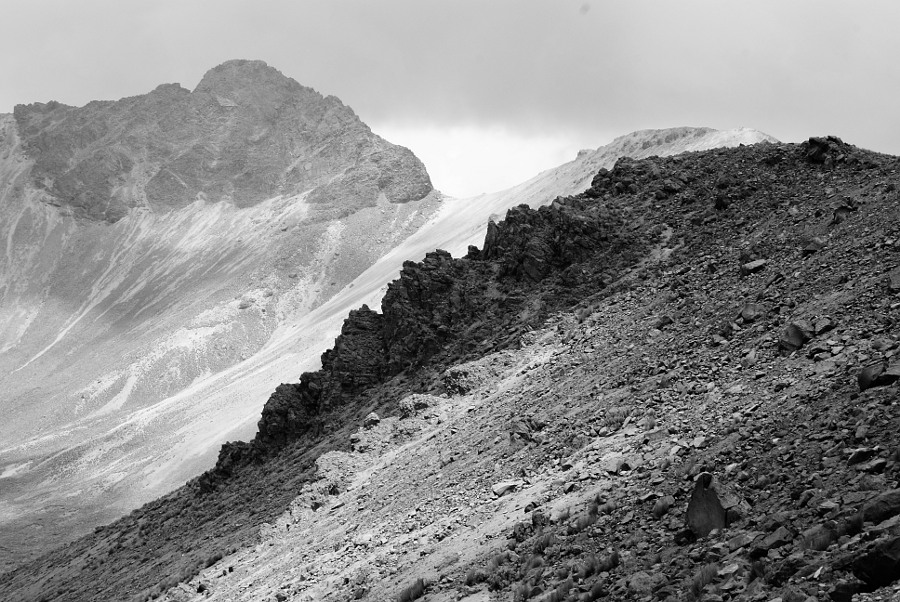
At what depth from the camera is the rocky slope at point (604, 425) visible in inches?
597

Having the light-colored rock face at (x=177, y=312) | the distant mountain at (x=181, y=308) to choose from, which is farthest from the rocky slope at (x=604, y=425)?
the light-colored rock face at (x=177, y=312)

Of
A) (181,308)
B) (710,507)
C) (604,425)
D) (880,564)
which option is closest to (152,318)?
(181,308)

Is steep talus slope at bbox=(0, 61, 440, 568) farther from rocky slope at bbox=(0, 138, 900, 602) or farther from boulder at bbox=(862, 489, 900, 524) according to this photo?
boulder at bbox=(862, 489, 900, 524)

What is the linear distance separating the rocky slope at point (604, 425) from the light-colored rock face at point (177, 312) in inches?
2021

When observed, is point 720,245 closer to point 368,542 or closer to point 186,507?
point 368,542

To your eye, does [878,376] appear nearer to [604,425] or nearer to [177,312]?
[604,425]

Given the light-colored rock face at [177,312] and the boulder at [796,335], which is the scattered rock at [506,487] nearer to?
the boulder at [796,335]

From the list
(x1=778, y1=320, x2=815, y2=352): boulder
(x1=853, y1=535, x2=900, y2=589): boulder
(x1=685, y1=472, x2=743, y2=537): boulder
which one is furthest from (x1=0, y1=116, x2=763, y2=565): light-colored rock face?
(x1=853, y1=535, x2=900, y2=589): boulder

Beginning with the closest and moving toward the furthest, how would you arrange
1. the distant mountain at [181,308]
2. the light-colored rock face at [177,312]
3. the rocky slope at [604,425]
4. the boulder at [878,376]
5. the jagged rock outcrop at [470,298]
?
the rocky slope at [604,425], the boulder at [878,376], the jagged rock outcrop at [470,298], the distant mountain at [181,308], the light-colored rock face at [177,312]

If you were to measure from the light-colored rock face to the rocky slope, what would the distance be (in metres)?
51.3

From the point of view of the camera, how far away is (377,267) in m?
153

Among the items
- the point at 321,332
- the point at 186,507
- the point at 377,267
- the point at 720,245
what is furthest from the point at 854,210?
the point at 377,267

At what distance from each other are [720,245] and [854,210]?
449cm

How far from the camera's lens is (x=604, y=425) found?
23312 mm
